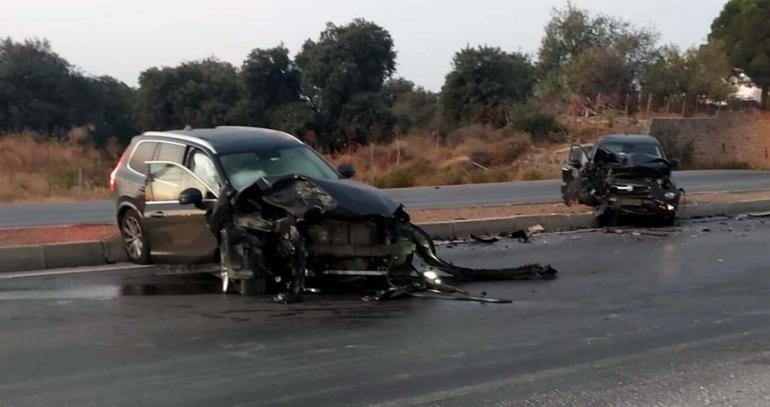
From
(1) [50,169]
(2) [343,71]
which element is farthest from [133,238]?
(2) [343,71]

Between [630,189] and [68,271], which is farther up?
[630,189]

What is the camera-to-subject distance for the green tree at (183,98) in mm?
51594

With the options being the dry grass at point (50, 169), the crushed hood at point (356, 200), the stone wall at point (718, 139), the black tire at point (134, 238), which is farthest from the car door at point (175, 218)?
the stone wall at point (718, 139)

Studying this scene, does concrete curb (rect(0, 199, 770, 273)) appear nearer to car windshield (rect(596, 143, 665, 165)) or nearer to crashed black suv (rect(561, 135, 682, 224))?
crashed black suv (rect(561, 135, 682, 224))

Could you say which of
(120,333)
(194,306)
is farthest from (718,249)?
(120,333)

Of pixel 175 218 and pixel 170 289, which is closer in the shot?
pixel 170 289

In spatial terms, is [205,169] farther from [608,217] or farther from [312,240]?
[608,217]

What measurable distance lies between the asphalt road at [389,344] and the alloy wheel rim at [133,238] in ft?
1.81

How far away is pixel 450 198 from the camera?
2780 centimetres

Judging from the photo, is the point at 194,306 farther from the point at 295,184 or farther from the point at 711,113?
the point at 711,113

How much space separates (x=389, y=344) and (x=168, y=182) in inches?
185

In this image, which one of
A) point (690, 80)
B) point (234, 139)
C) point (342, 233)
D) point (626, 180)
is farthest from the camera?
point (690, 80)

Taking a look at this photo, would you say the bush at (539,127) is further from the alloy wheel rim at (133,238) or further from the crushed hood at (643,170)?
the alloy wheel rim at (133,238)

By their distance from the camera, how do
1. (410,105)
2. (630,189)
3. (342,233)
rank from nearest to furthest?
(342,233) < (630,189) < (410,105)
